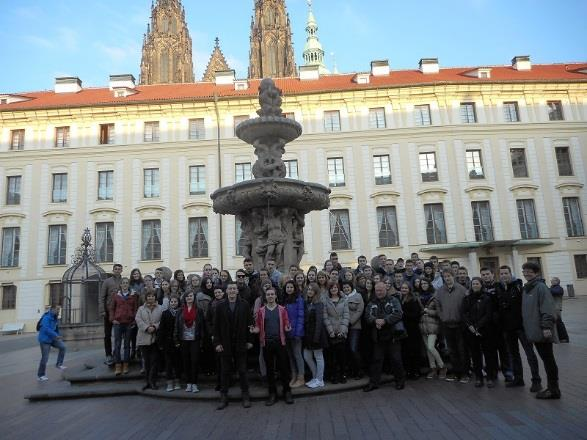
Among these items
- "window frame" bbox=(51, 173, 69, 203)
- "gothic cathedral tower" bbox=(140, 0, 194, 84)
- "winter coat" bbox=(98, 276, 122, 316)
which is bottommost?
"winter coat" bbox=(98, 276, 122, 316)

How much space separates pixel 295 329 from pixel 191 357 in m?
1.65

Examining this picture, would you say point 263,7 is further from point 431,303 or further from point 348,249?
point 431,303

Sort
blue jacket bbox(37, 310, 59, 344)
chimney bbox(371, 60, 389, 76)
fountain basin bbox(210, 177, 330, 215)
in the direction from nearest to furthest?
fountain basin bbox(210, 177, 330, 215) < blue jacket bbox(37, 310, 59, 344) < chimney bbox(371, 60, 389, 76)

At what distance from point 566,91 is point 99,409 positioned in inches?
1313

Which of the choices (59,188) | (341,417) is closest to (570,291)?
(341,417)

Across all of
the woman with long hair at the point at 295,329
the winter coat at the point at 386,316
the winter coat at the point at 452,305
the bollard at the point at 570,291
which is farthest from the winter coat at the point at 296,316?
the bollard at the point at 570,291

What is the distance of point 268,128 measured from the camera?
1046cm

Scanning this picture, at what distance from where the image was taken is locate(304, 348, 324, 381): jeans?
682 cm

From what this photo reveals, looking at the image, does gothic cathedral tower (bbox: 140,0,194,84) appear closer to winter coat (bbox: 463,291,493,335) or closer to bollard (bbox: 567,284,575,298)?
bollard (bbox: 567,284,575,298)

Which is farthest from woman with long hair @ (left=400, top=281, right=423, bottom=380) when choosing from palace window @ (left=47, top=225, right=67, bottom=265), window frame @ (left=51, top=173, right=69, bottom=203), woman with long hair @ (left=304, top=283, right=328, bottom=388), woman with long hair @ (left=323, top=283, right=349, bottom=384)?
window frame @ (left=51, top=173, right=69, bottom=203)

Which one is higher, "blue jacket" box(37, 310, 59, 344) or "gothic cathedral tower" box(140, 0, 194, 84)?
"gothic cathedral tower" box(140, 0, 194, 84)

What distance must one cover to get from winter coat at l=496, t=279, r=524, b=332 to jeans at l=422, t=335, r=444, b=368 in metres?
→ 1.11

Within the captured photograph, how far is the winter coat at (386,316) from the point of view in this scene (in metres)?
6.86

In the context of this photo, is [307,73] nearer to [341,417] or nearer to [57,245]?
[57,245]
